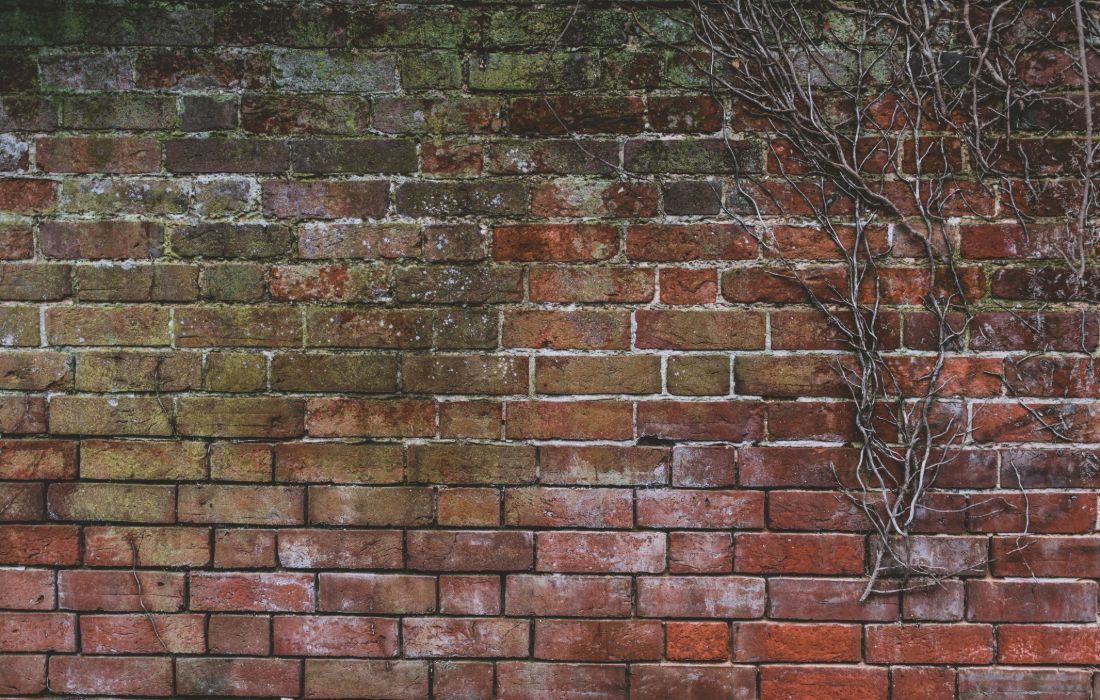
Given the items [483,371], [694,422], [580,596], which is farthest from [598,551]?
[483,371]

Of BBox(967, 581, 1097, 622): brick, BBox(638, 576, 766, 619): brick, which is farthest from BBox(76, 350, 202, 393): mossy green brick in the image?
BBox(967, 581, 1097, 622): brick

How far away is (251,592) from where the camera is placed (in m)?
1.50

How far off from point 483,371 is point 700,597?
2.28ft

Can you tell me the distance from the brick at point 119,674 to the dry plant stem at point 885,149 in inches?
63.0

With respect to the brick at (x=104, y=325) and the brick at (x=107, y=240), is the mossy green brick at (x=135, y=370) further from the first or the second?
the brick at (x=107, y=240)

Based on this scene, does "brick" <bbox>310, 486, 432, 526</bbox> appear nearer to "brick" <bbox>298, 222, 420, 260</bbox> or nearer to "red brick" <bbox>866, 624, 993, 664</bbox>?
"brick" <bbox>298, 222, 420, 260</bbox>

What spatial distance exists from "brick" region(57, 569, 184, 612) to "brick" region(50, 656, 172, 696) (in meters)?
0.12

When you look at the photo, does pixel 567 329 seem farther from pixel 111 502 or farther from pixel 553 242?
pixel 111 502

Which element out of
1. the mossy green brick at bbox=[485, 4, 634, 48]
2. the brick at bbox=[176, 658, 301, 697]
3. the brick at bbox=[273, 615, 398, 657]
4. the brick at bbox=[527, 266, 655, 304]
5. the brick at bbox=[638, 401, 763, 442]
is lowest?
the brick at bbox=[176, 658, 301, 697]

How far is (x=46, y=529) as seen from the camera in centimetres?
150

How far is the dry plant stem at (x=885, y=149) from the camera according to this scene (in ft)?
4.79

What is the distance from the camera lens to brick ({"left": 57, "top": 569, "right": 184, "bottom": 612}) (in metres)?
1.50

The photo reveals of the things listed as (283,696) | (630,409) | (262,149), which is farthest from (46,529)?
(630,409)

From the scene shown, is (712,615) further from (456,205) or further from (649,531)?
(456,205)
